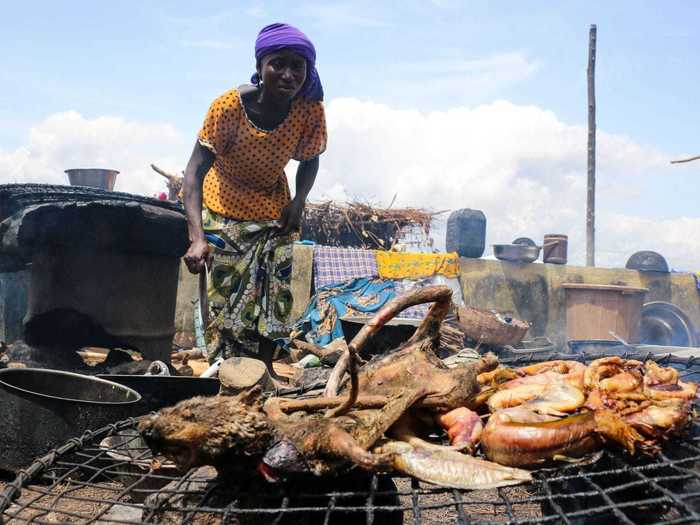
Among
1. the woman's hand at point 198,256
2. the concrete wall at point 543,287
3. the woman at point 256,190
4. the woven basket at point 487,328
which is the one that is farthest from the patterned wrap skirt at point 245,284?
the concrete wall at point 543,287

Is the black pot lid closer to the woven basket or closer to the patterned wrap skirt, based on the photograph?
the woven basket

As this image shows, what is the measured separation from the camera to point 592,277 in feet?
34.9

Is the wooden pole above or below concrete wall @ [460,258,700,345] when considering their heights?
above

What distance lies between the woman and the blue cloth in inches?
126

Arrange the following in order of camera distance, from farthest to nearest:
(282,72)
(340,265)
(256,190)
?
1. (340,265)
2. (256,190)
3. (282,72)

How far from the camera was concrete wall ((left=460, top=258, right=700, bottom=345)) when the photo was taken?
33.2 ft

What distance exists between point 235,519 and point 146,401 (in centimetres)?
154

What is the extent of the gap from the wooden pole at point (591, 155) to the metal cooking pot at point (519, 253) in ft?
9.67

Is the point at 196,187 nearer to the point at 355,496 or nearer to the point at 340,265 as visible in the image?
the point at 355,496

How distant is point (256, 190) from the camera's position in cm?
495

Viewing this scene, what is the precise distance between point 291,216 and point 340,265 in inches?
181

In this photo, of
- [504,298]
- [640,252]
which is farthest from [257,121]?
[640,252]

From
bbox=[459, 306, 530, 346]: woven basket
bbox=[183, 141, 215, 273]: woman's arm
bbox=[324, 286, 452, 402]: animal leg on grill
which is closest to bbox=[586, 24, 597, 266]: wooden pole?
bbox=[459, 306, 530, 346]: woven basket

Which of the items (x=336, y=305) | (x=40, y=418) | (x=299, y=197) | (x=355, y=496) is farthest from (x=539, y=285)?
(x=355, y=496)
